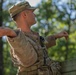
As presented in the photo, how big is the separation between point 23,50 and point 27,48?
0.18 feet

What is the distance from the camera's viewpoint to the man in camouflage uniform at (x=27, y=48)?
3807 mm

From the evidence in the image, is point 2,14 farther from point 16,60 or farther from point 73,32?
point 16,60

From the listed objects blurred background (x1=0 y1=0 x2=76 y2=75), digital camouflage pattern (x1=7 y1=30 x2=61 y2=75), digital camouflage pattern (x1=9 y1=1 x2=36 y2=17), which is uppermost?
digital camouflage pattern (x1=9 y1=1 x2=36 y2=17)

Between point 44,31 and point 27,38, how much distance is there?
16306mm

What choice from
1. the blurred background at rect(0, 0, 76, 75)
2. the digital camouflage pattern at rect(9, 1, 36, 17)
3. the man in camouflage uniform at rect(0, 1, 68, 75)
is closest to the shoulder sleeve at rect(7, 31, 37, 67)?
the man in camouflage uniform at rect(0, 1, 68, 75)

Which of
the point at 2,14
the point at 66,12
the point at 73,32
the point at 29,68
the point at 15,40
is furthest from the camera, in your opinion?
the point at 73,32

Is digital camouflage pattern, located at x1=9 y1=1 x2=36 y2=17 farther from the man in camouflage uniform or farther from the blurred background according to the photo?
the blurred background

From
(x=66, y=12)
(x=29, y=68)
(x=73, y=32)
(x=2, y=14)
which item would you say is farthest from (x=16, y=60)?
(x=73, y=32)

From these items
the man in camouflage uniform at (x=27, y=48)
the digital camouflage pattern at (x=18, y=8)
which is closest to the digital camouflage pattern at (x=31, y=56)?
→ the man in camouflage uniform at (x=27, y=48)

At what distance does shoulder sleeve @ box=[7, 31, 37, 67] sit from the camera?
3.76 metres

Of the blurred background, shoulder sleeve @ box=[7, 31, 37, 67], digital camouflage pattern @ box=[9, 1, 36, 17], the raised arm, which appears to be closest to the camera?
the raised arm

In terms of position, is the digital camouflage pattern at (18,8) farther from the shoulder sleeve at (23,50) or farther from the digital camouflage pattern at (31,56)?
the shoulder sleeve at (23,50)

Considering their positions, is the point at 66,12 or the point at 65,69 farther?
the point at 66,12

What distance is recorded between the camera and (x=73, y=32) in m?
21.4
